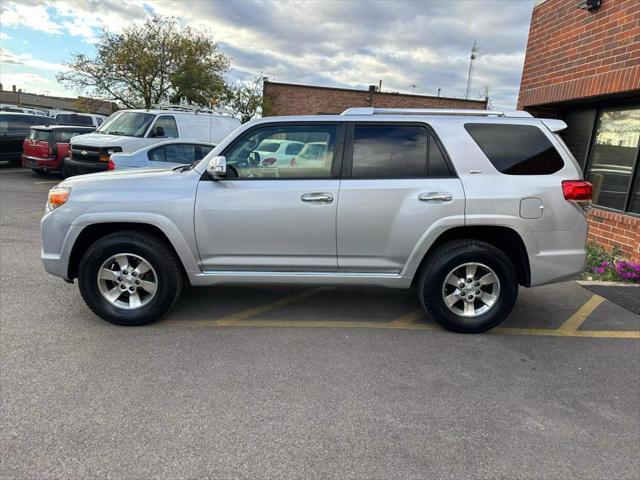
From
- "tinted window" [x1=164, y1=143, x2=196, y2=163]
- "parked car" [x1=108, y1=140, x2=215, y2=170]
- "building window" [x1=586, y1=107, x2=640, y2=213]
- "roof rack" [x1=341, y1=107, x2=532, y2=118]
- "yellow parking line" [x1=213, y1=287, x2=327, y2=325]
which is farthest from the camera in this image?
"tinted window" [x1=164, y1=143, x2=196, y2=163]

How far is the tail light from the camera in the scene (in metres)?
3.96

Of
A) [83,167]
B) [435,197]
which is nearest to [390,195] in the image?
[435,197]

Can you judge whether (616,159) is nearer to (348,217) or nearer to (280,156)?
(348,217)

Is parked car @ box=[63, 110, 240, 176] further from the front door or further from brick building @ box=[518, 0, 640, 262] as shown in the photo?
brick building @ box=[518, 0, 640, 262]

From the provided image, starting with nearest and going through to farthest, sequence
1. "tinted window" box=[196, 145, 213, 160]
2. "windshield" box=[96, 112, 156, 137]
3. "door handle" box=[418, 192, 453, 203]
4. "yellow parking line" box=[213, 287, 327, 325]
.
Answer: "door handle" box=[418, 192, 453, 203]
"yellow parking line" box=[213, 287, 327, 325]
"tinted window" box=[196, 145, 213, 160]
"windshield" box=[96, 112, 156, 137]

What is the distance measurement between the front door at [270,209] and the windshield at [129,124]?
8.33 meters

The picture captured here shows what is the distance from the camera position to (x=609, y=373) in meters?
3.60

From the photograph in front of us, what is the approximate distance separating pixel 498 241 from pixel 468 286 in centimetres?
55

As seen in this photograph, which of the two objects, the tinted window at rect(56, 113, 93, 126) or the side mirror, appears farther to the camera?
the tinted window at rect(56, 113, 93, 126)

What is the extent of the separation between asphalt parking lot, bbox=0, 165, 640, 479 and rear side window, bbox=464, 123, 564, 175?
1.53m

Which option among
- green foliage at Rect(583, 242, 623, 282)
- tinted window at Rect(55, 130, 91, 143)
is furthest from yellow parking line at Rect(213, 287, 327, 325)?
tinted window at Rect(55, 130, 91, 143)

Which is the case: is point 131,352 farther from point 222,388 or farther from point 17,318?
point 17,318

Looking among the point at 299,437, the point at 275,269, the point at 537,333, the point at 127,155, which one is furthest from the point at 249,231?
the point at 127,155

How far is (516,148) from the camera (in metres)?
4.06
